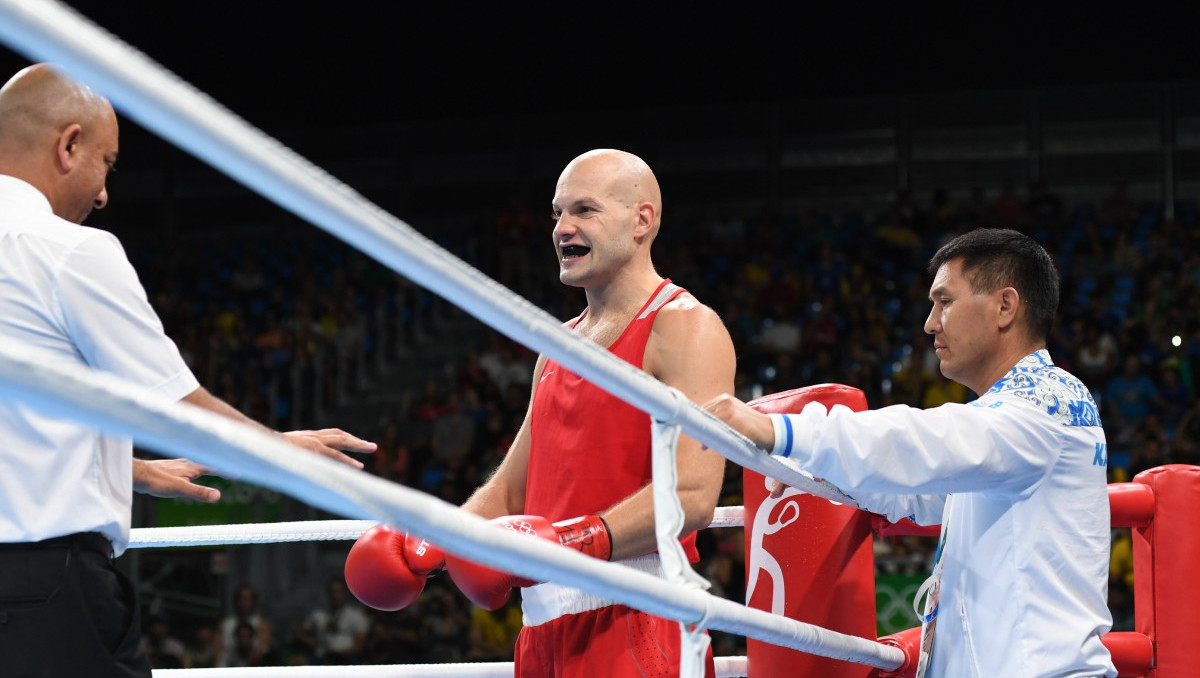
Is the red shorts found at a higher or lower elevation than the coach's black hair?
lower

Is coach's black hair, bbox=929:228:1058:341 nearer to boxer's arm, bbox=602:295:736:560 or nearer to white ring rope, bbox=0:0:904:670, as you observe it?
boxer's arm, bbox=602:295:736:560

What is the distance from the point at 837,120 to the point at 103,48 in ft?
40.7

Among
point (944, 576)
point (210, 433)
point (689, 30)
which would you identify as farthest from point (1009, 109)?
point (210, 433)

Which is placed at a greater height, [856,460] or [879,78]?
[879,78]

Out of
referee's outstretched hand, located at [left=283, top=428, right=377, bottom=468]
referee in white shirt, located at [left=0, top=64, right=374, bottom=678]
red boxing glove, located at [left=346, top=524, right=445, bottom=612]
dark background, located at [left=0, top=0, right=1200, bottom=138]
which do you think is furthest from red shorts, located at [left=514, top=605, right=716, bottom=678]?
dark background, located at [left=0, top=0, right=1200, bottom=138]

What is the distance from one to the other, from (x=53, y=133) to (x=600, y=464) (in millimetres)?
912

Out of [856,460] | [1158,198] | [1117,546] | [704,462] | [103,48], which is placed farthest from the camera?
[1158,198]

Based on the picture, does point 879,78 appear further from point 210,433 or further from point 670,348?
point 210,433

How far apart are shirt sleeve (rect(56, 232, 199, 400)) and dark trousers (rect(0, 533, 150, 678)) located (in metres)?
0.20

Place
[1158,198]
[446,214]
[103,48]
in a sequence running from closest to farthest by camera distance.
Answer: [103,48]
[1158,198]
[446,214]

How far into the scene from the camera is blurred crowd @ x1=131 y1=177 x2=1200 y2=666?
6730 mm

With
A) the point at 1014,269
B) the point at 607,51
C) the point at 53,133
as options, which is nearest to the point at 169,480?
the point at 53,133

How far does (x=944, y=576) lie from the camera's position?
1876mm

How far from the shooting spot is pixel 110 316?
1391mm
